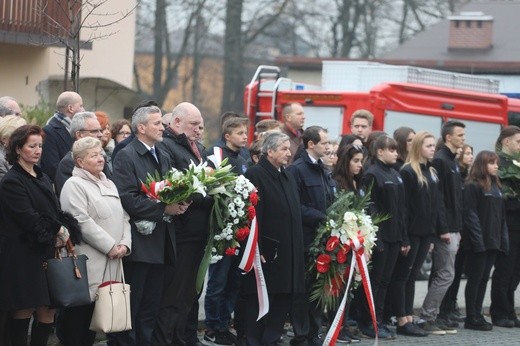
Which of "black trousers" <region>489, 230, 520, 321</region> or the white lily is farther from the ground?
the white lily

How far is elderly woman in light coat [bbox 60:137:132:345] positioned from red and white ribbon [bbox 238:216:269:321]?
139 cm

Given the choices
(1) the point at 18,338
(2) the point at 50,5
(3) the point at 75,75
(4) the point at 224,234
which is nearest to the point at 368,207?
(4) the point at 224,234

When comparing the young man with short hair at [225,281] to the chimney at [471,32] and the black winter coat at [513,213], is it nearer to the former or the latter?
the black winter coat at [513,213]

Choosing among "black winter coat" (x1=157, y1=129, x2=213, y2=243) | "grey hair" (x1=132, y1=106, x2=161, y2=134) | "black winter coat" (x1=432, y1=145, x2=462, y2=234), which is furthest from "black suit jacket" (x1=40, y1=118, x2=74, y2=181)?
"black winter coat" (x1=432, y1=145, x2=462, y2=234)

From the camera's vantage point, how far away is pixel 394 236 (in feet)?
40.3

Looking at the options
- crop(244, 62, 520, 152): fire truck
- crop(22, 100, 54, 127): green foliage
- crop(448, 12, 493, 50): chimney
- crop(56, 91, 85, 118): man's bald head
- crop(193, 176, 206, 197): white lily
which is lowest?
crop(193, 176, 206, 197): white lily

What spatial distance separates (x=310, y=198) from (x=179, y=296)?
6.25ft

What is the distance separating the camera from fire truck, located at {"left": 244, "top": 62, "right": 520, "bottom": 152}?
58.3 ft

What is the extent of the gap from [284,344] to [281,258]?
4.84 feet

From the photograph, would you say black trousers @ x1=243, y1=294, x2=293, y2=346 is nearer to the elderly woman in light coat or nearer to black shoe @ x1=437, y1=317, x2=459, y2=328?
the elderly woman in light coat

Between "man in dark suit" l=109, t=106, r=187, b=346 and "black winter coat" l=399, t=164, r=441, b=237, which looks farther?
"black winter coat" l=399, t=164, r=441, b=237

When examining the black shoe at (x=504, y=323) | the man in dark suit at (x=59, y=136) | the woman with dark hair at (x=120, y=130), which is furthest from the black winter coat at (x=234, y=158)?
the black shoe at (x=504, y=323)

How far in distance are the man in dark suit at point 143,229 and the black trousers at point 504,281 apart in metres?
5.77

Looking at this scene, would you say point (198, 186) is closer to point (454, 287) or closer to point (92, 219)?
point (92, 219)
